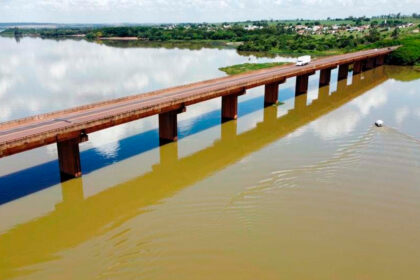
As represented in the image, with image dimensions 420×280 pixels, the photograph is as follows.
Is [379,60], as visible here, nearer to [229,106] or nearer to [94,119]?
[229,106]

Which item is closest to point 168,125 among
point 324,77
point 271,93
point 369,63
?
point 271,93

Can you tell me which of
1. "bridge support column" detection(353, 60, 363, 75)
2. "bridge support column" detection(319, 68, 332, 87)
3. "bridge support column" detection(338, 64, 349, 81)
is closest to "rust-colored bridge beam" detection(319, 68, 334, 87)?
"bridge support column" detection(319, 68, 332, 87)

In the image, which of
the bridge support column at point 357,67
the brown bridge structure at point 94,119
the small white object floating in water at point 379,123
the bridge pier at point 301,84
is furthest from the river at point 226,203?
the bridge support column at point 357,67

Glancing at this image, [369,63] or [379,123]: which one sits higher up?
[369,63]

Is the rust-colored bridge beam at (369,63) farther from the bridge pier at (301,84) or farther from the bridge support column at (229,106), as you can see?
the bridge support column at (229,106)

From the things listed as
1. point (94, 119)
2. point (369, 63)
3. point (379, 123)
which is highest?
point (369, 63)
